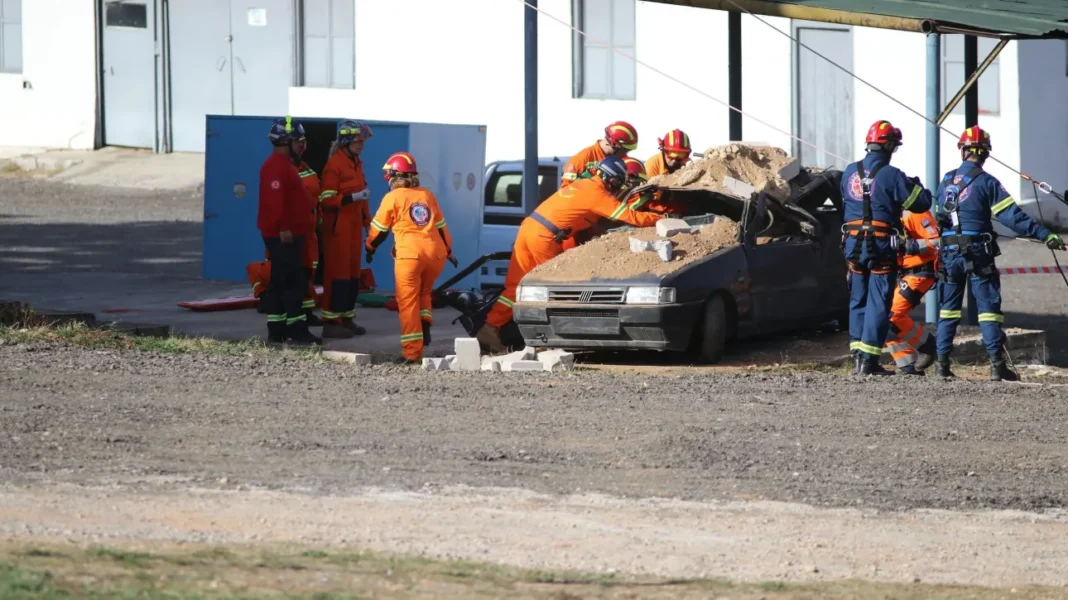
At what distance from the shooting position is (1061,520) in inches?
304

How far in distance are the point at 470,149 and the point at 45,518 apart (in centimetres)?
1024

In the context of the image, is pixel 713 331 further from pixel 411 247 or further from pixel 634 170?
pixel 411 247

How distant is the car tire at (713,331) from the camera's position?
1228cm

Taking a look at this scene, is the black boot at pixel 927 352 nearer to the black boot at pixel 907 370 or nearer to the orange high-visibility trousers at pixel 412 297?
the black boot at pixel 907 370

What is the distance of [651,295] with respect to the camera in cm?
1192

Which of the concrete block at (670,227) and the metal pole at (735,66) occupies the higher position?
the metal pole at (735,66)

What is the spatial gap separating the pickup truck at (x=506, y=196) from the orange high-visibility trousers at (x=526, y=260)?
334cm

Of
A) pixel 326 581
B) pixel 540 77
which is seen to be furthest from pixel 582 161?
pixel 540 77

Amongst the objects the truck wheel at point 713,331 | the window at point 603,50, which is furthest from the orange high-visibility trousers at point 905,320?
the window at point 603,50

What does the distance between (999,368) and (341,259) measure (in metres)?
5.60

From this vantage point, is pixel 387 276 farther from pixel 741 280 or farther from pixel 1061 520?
pixel 1061 520

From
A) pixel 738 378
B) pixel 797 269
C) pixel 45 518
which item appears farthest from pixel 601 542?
pixel 797 269

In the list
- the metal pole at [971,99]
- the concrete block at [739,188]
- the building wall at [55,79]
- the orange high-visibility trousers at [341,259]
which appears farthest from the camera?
the building wall at [55,79]

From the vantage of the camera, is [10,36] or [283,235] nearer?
[283,235]
